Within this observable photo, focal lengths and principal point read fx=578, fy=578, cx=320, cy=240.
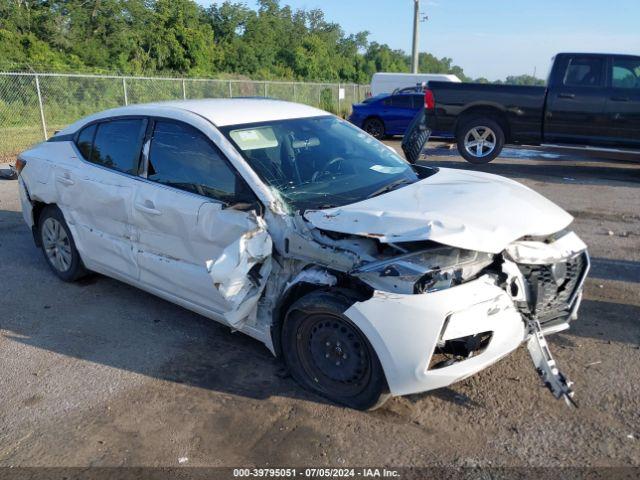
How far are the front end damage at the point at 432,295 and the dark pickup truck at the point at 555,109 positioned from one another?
26.5 ft

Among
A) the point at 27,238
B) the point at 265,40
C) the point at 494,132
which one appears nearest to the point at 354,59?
the point at 265,40

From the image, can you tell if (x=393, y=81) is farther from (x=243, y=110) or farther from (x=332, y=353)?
(x=332, y=353)

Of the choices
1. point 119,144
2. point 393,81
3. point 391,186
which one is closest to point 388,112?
point 393,81

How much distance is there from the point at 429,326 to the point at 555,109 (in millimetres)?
9070

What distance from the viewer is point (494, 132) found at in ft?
36.9

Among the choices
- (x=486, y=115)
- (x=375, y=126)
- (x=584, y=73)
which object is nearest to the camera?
(x=584, y=73)

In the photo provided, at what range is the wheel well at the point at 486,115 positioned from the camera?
11.2m

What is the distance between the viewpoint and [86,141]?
16.7 feet

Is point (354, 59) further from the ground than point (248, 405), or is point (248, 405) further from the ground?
point (354, 59)

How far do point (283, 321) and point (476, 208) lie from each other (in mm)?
1350

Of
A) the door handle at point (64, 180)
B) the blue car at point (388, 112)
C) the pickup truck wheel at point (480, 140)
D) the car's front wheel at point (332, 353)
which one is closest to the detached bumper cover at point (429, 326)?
the car's front wheel at point (332, 353)

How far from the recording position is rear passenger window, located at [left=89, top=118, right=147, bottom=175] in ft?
14.8

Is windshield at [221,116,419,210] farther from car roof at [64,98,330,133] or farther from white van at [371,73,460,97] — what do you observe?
white van at [371,73,460,97]

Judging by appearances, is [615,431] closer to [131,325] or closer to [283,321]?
[283,321]
